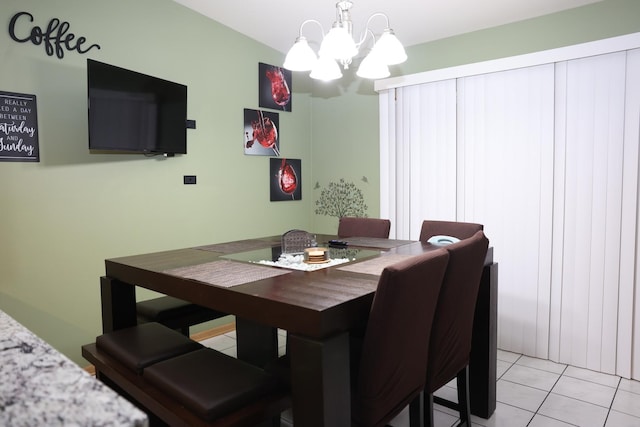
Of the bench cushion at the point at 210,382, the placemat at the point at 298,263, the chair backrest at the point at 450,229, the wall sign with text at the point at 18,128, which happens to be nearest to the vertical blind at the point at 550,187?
the chair backrest at the point at 450,229

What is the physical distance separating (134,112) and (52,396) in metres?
2.65

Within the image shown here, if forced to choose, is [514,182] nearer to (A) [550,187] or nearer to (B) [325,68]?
(A) [550,187]

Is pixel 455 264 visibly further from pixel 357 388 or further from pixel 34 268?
pixel 34 268

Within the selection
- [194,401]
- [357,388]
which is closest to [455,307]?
[357,388]

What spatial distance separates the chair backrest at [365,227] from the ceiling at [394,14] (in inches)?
61.5

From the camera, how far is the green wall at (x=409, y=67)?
110 inches

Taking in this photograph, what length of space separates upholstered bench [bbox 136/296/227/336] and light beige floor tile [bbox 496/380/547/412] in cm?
175

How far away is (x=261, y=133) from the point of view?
13.2ft

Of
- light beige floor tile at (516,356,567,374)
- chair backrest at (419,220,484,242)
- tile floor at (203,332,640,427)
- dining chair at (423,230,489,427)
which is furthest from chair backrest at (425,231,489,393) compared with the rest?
light beige floor tile at (516,356,567,374)

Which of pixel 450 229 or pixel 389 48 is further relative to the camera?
pixel 450 229

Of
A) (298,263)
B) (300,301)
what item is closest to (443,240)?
(298,263)

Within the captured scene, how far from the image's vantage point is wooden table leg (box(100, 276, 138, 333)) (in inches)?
81.9

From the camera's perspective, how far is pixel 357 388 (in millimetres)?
1430

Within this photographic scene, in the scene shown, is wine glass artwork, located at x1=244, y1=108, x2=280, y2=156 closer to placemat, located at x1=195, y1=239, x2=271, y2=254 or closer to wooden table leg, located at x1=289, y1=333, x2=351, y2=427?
placemat, located at x1=195, y1=239, x2=271, y2=254
